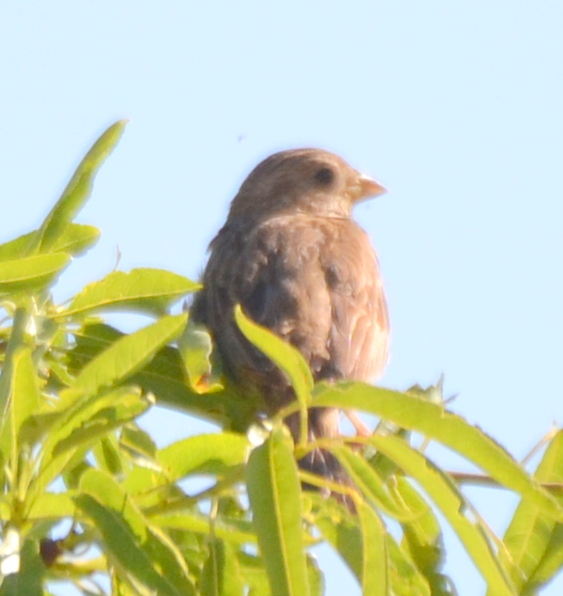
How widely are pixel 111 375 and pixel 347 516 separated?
1.91ft

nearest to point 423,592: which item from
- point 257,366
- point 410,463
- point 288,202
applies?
point 410,463

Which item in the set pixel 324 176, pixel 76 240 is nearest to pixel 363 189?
pixel 324 176

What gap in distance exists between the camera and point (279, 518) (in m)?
2.29

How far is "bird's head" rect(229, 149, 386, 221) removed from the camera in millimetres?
8742

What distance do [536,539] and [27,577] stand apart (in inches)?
53.8

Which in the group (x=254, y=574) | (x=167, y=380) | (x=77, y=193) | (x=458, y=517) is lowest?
(x=254, y=574)

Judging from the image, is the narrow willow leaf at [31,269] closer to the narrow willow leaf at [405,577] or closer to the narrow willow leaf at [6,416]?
the narrow willow leaf at [6,416]

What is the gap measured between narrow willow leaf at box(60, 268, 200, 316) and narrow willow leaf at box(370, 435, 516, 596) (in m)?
0.94

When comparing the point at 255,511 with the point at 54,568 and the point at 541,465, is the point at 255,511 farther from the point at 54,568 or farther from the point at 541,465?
the point at 541,465

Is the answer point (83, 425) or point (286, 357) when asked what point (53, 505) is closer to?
point (83, 425)

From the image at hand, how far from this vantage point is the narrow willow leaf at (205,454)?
262cm

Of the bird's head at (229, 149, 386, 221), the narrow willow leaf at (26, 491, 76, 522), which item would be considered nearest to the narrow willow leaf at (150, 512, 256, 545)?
the narrow willow leaf at (26, 491, 76, 522)

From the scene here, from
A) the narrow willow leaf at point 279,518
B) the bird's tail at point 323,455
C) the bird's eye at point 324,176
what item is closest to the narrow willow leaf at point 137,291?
the narrow willow leaf at point 279,518

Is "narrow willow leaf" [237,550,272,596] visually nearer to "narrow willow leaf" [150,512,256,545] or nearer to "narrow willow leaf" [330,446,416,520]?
"narrow willow leaf" [150,512,256,545]
